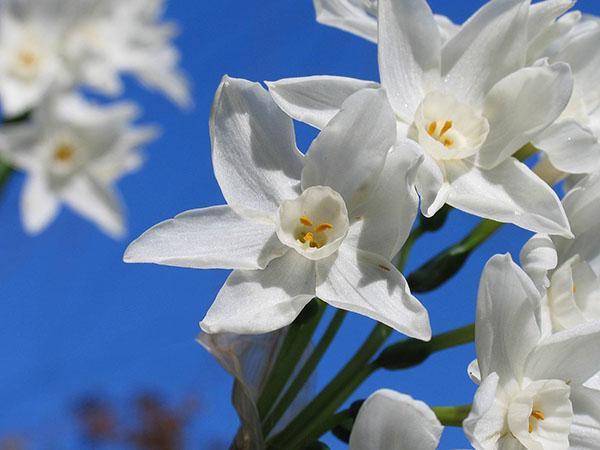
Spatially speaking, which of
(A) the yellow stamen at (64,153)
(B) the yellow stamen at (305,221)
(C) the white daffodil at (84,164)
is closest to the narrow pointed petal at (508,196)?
(B) the yellow stamen at (305,221)

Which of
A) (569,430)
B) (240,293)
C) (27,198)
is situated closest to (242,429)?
(240,293)

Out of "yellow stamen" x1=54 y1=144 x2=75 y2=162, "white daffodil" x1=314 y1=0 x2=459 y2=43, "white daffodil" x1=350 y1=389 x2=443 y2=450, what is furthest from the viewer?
"yellow stamen" x1=54 y1=144 x2=75 y2=162

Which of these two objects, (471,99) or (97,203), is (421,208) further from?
(97,203)

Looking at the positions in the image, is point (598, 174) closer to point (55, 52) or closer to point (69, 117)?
point (69, 117)

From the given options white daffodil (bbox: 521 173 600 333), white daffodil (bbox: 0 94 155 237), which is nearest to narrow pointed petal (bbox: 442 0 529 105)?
white daffodil (bbox: 521 173 600 333)

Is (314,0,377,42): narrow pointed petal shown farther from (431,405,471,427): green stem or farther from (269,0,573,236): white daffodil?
(431,405,471,427): green stem

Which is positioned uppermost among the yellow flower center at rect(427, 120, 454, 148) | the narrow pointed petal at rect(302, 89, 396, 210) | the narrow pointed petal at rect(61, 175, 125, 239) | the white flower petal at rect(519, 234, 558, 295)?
the narrow pointed petal at rect(302, 89, 396, 210)

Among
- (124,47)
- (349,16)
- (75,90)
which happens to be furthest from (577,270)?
(124,47)
